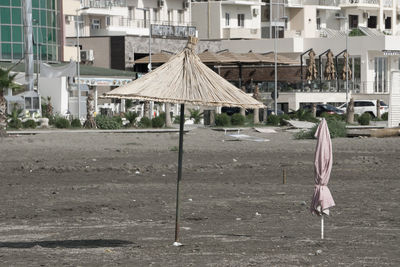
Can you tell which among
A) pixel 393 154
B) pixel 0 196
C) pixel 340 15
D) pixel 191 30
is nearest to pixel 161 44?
pixel 191 30

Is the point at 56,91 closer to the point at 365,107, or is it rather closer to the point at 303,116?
the point at 303,116

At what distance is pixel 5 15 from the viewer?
64.2 meters

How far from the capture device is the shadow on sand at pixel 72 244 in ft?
45.9

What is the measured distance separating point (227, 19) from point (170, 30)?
11.1m

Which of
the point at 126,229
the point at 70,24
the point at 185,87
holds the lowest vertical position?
the point at 126,229

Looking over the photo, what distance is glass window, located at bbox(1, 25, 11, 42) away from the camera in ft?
210

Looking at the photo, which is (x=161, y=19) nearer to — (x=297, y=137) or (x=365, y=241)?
(x=297, y=137)

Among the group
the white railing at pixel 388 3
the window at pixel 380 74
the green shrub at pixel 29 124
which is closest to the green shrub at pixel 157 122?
the green shrub at pixel 29 124

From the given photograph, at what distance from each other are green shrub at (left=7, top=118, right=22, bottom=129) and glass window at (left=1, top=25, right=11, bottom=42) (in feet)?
66.4

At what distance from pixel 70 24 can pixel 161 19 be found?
9.58 meters

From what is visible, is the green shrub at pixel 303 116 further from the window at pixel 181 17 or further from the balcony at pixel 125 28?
the window at pixel 181 17

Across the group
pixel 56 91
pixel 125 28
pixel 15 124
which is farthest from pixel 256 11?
pixel 15 124

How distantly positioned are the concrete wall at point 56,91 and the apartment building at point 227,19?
94.7ft

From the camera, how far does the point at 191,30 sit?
8088 cm
